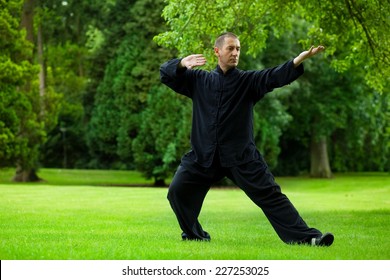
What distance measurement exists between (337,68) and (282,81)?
26.9ft

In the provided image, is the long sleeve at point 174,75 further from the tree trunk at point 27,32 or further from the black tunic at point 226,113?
the tree trunk at point 27,32

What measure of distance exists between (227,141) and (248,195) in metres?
0.66

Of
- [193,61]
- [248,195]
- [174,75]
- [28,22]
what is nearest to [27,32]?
[28,22]

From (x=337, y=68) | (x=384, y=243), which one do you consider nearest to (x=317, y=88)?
(x=337, y=68)

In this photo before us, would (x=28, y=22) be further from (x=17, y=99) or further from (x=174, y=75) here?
(x=174, y=75)

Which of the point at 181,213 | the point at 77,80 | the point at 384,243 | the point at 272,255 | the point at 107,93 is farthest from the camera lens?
the point at 77,80

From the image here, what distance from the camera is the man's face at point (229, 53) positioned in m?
7.94

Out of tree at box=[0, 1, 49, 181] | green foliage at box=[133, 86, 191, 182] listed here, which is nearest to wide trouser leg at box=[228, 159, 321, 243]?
tree at box=[0, 1, 49, 181]

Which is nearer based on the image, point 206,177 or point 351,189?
point 206,177

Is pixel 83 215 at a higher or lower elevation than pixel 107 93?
lower

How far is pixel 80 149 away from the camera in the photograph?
41250 mm

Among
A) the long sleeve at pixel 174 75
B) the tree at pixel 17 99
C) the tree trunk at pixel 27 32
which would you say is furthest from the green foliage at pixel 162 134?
the long sleeve at pixel 174 75

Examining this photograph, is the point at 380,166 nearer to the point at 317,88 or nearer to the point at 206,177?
the point at 317,88

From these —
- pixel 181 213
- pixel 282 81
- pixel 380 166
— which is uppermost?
pixel 282 81
